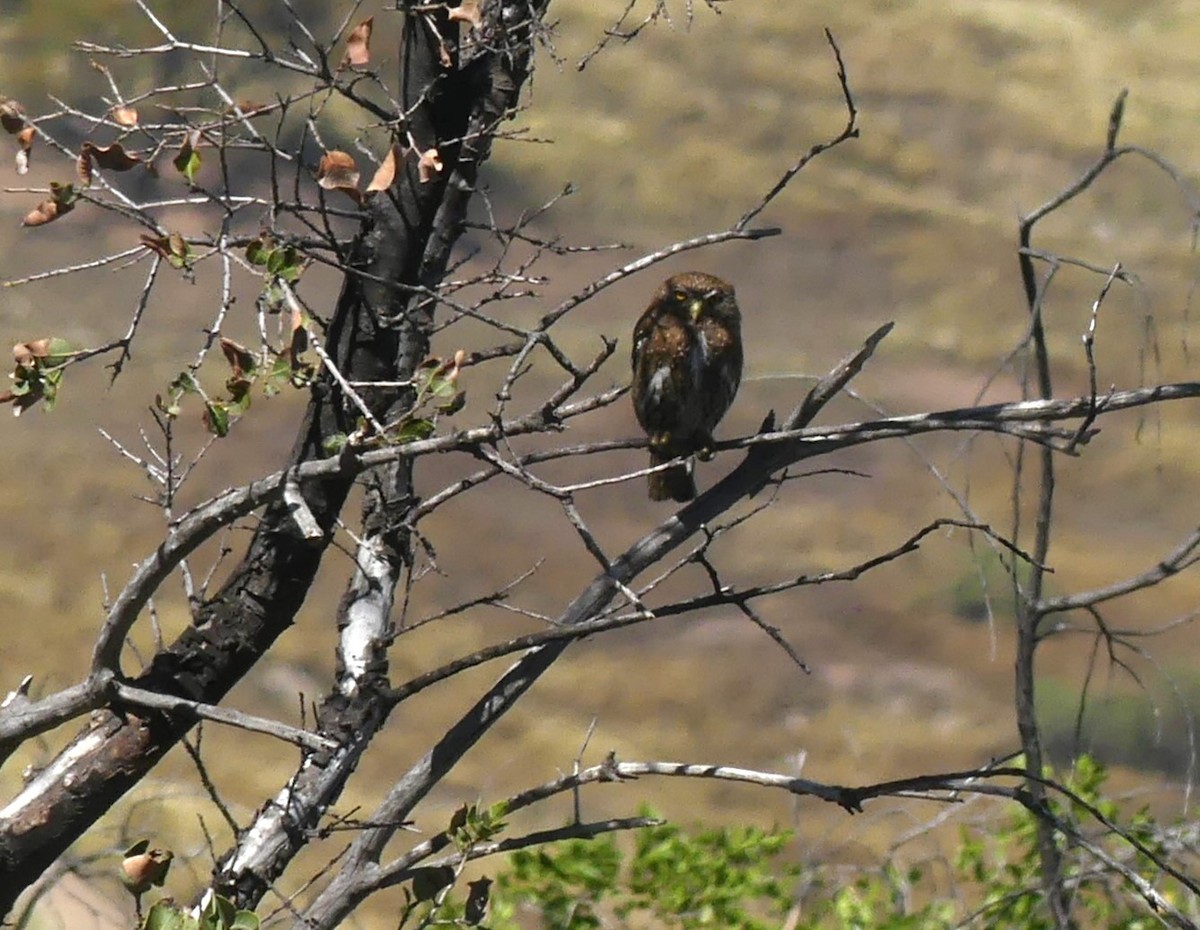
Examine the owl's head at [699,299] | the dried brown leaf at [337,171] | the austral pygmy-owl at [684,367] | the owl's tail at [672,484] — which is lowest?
the dried brown leaf at [337,171]

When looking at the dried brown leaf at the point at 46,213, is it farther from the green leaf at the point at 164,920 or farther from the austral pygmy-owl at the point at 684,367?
the austral pygmy-owl at the point at 684,367

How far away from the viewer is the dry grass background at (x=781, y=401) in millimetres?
5121

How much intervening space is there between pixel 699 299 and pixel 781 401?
94.8 inches

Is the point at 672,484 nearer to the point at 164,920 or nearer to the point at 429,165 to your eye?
the point at 429,165

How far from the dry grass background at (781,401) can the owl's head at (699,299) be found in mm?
2001

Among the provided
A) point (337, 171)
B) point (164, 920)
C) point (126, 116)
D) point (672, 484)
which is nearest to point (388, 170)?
point (337, 171)

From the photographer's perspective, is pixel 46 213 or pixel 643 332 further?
pixel 643 332

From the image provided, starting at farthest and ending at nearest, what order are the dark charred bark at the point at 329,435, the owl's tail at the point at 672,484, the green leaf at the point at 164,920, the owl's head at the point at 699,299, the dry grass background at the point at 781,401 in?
the dry grass background at the point at 781,401 < the owl's head at the point at 699,299 < the owl's tail at the point at 672,484 < the dark charred bark at the point at 329,435 < the green leaf at the point at 164,920

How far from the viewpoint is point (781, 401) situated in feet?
17.0

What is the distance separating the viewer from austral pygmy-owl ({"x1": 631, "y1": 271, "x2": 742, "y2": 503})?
271 cm

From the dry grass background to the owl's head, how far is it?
6.56 feet

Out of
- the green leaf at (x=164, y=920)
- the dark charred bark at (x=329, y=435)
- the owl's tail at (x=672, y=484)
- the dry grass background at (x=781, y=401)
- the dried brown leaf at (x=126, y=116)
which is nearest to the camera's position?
the green leaf at (x=164, y=920)

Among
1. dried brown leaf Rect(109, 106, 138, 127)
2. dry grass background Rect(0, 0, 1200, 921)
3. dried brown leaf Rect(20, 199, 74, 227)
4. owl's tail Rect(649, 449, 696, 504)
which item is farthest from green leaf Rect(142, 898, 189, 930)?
dry grass background Rect(0, 0, 1200, 921)

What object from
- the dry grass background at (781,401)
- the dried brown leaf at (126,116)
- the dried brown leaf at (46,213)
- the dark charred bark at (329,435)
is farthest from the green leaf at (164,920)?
the dry grass background at (781,401)
